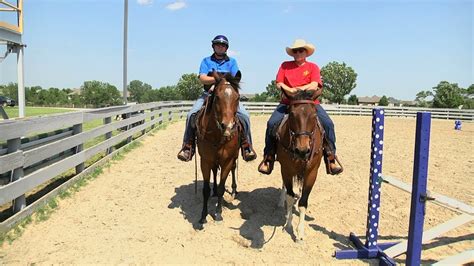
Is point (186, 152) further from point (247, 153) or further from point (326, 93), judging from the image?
point (326, 93)

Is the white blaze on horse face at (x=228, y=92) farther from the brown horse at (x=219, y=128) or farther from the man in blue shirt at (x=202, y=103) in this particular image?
the man in blue shirt at (x=202, y=103)

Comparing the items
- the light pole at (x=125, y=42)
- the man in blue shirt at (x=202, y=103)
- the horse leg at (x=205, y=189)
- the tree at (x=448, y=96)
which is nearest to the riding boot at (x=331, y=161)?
the man in blue shirt at (x=202, y=103)

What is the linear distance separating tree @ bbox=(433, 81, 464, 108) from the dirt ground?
226 ft

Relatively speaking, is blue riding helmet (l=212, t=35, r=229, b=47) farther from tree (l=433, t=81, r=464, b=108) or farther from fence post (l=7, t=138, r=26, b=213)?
tree (l=433, t=81, r=464, b=108)

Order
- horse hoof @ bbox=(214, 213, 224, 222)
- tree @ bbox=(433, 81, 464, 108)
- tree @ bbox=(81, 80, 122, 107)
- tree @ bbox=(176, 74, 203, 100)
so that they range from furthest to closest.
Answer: tree @ bbox=(81, 80, 122, 107) < tree @ bbox=(176, 74, 203, 100) < tree @ bbox=(433, 81, 464, 108) < horse hoof @ bbox=(214, 213, 224, 222)

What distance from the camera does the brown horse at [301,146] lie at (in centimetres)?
432

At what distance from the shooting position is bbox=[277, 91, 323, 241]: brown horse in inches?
170

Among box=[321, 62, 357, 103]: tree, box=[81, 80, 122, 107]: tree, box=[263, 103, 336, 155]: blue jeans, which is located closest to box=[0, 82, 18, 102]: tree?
box=[263, 103, 336, 155]: blue jeans

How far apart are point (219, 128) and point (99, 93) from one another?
4110 inches

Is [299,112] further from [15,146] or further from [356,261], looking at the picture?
[15,146]

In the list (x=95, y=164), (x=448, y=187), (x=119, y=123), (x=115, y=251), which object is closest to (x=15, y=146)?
(x=115, y=251)

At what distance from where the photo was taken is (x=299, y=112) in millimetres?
4410

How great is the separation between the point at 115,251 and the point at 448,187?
6.45 meters

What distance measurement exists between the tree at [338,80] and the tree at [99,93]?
181ft
